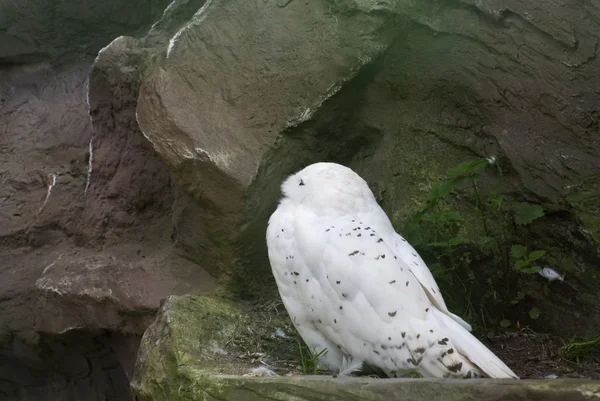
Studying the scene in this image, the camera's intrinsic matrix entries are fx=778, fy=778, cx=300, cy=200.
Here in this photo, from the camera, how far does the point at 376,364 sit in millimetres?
3000

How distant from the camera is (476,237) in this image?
384 cm

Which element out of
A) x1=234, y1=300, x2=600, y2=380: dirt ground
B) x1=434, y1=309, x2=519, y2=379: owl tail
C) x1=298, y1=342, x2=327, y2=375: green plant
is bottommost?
x1=234, y1=300, x2=600, y2=380: dirt ground

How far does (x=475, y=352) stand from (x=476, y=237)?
3.60 feet

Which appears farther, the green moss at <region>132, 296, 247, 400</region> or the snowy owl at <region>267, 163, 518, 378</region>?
the green moss at <region>132, 296, 247, 400</region>

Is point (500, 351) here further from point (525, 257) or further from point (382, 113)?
point (382, 113)

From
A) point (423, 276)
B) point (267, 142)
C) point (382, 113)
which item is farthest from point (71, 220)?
point (423, 276)

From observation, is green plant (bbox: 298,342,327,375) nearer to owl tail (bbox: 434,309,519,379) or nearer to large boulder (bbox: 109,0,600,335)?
owl tail (bbox: 434,309,519,379)

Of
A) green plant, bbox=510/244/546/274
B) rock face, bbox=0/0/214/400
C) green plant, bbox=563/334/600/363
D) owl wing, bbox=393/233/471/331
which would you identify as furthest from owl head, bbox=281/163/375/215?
green plant, bbox=563/334/600/363

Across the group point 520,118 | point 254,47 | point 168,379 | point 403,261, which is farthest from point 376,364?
point 254,47

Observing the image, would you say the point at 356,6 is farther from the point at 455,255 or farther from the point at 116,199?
the point at 116,199

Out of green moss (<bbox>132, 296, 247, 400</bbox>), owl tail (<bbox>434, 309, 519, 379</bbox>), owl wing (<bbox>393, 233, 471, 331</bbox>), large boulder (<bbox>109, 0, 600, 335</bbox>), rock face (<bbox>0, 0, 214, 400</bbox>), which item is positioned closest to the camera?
owl tail (<bbox>434, 309, 519, 379</bbox>)

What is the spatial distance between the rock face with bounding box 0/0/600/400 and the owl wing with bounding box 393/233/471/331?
65 centimetres

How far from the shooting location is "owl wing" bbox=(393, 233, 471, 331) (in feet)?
10.3

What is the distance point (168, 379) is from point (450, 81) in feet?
6.81
